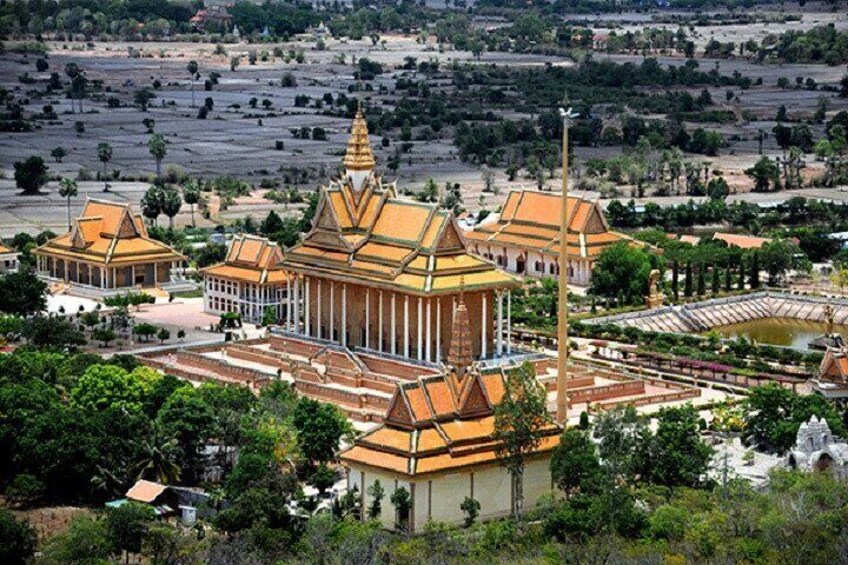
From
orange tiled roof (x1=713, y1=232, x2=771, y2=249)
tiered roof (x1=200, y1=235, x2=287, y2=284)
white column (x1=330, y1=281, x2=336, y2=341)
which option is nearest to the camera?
white column (x1=330, y1=281, x2=336, y2=341)

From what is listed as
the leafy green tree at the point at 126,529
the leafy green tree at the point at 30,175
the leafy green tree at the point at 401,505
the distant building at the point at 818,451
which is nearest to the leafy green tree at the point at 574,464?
the leafy green tree at the point at 401,505

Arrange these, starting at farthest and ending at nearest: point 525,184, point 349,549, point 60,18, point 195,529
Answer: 1. point 60,18
2. point 525,184
3. point 195,529
4. point 349,549

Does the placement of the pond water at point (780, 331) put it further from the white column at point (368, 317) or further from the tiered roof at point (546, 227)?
the white column at point (368, 317)

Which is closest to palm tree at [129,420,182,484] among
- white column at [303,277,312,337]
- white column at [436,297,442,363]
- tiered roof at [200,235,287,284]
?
white column at [436,297,442,363]

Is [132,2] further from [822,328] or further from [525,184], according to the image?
[822,328]

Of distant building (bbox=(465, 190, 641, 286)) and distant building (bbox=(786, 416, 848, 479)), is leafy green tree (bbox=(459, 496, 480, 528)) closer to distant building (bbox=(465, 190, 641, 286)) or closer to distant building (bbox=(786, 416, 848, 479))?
distant building (bbox=(786, 416, 848, 479))

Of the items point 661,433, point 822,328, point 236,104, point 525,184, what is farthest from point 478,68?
point 661,433
